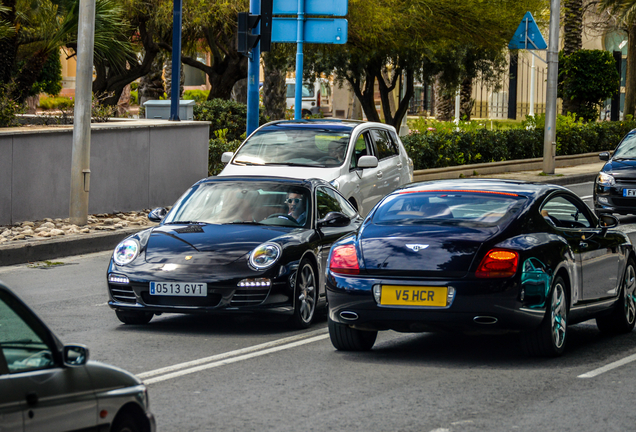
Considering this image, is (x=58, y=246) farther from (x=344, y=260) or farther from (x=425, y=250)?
(x=425, y=250)

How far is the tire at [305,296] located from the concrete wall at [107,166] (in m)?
7.16

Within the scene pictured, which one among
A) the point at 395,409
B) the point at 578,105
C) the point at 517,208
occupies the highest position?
the point at 578,105

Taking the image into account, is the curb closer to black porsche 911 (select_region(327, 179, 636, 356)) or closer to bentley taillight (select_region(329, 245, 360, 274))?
black porsche 911 (select_region(327, 179, 636, 356))

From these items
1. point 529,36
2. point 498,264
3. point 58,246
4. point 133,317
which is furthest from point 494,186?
point 529,36


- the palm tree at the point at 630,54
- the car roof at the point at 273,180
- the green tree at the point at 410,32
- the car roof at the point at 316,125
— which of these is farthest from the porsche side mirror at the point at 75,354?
the palm tree at the point at 630,54

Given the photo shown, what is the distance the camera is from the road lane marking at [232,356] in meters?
7.49

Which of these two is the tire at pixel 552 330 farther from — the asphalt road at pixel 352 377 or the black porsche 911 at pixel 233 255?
the black porsche 911 at pixel 233 255

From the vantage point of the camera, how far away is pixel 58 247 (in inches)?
563

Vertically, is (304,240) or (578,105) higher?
(578,105)

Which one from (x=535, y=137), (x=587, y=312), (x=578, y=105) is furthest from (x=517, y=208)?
(x=578, y=105)

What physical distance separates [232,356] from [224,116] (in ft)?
60.7

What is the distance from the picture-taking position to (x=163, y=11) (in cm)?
2916

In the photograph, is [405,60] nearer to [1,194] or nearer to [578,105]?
[578,105]

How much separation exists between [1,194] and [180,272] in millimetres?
7277
